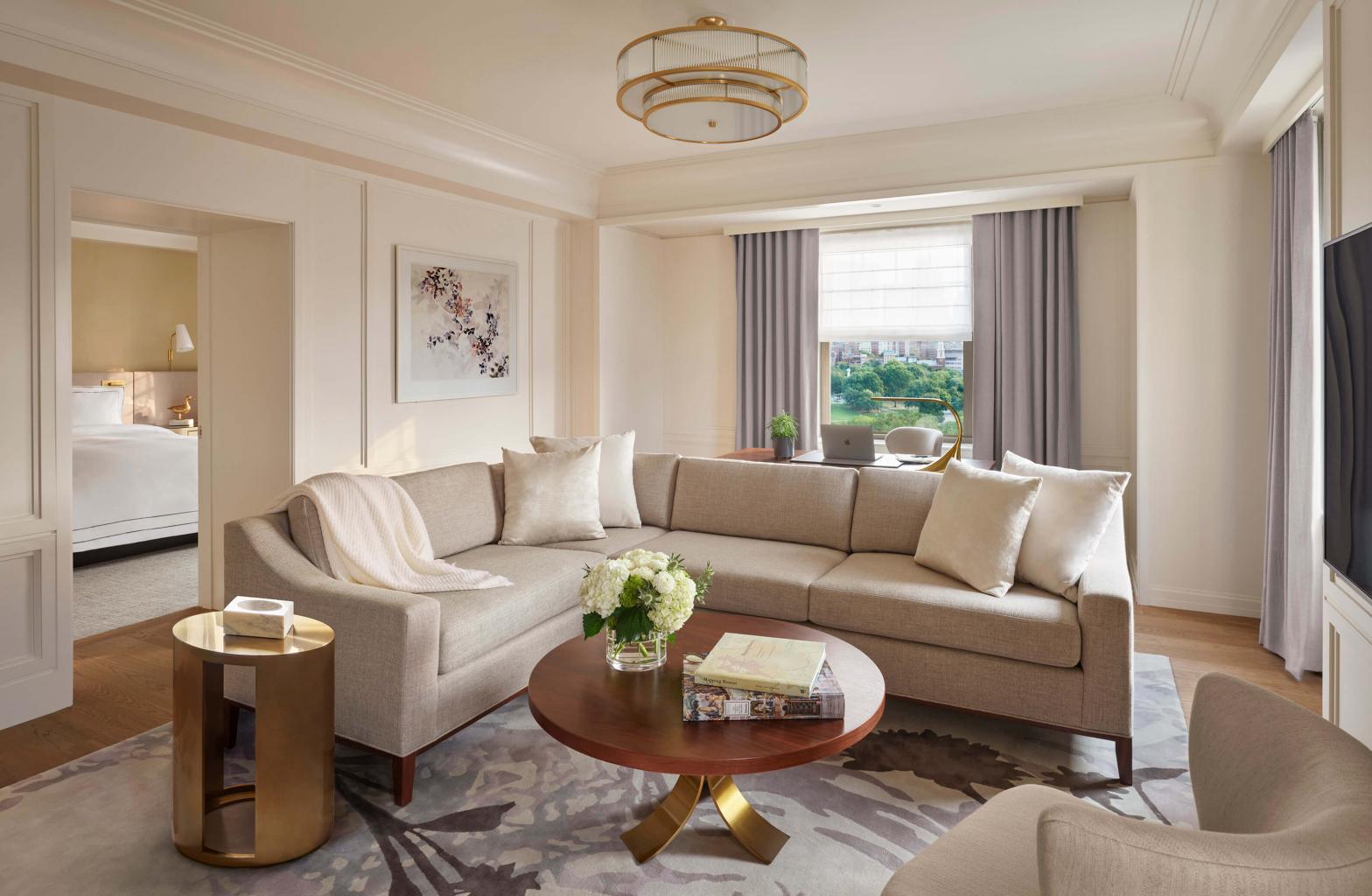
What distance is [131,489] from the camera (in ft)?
18.2

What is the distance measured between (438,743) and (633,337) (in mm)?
4133

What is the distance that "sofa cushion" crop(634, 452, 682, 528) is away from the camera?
431 cm

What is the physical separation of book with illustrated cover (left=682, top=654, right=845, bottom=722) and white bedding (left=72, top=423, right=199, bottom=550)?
15.5ft

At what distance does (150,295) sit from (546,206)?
5.06 metres

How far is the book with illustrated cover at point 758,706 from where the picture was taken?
2131 mm

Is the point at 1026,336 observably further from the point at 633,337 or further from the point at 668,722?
the point at 668,722

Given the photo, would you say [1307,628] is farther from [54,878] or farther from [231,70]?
[231,70]

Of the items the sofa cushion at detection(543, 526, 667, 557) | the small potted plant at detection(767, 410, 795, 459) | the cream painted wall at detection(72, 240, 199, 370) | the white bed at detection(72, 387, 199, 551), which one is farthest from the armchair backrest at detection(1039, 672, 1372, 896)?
the cream painted wall at detection(72, 240, 199, 370)

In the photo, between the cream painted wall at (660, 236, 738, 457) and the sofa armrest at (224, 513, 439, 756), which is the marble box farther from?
the cream painted wall at (660, 236, 738, 457)

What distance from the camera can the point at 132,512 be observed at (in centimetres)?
555

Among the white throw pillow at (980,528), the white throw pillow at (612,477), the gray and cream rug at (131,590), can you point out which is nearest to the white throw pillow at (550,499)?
the white throw pillow at (612,477)

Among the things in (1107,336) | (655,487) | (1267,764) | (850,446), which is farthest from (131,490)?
(1107,336)

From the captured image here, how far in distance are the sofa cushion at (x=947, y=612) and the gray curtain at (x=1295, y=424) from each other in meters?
1.36

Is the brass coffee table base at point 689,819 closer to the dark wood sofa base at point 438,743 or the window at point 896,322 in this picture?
the dark wood sofa base at point 438,743
